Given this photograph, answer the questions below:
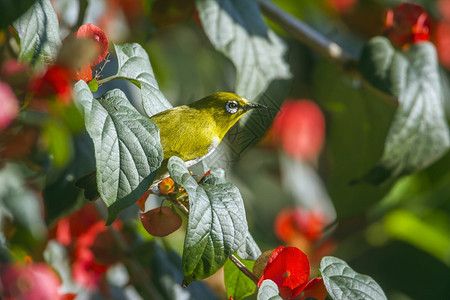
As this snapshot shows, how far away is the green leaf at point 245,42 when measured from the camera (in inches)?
35.2

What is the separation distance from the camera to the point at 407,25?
980 mm

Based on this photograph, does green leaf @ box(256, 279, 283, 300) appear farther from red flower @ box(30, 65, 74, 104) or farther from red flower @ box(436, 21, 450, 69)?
red flower @ box(436, 21, 450, 69)

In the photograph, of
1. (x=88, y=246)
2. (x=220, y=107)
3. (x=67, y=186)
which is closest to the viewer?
A: (x=220, y=107)

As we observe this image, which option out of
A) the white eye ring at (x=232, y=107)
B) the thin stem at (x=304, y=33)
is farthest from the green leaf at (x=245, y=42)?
the white eye ring at (x=232, y=107)

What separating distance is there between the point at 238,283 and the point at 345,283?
0.13 meters

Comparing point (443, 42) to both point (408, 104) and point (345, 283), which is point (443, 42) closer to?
point (408, 104)

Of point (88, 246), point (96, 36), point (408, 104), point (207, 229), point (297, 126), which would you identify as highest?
point (96, 36)

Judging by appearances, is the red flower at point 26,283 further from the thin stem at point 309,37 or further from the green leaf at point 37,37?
the thin stem at point 309,37

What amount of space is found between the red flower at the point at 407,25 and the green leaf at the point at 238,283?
54cm

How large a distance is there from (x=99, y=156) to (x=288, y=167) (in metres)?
1.27

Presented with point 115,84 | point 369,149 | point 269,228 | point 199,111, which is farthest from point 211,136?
point 269,228

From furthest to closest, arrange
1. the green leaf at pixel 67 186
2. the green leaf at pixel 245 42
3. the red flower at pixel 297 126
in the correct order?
the red flower at pixel 297 126, the green leaf at pixel 245 42, the green leaf at pixel 67 186

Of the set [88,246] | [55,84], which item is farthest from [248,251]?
[88,246]

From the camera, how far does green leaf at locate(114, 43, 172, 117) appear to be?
0.58m
